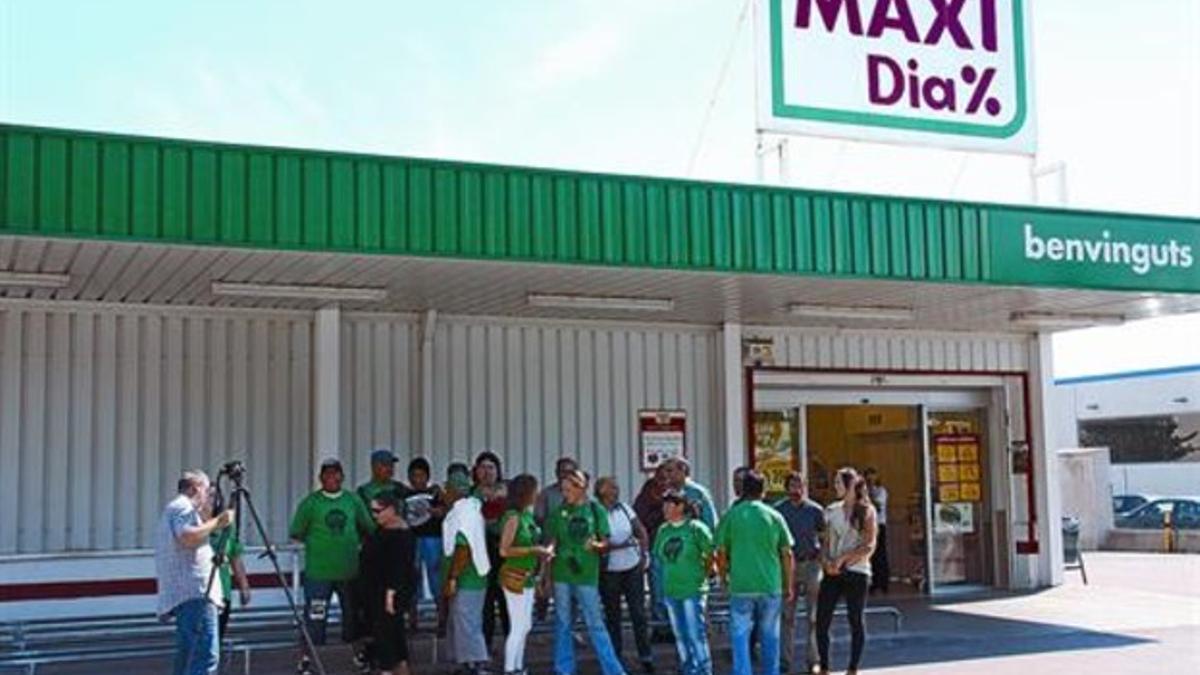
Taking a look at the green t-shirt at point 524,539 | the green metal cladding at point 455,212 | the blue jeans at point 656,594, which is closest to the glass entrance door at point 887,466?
the blue jeans at point 656,594

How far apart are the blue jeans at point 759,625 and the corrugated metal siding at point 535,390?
468 centimetres

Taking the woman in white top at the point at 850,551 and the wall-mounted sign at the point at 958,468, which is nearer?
the woman in white top at the point at 850,551

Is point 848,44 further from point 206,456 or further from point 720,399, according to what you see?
point 206,456

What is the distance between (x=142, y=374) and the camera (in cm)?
1282

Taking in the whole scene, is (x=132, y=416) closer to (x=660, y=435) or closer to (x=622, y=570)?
(x=622, y=570)

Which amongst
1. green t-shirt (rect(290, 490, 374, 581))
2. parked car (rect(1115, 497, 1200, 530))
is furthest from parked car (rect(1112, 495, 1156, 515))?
green t-shirt (rect(290, 490, 374, 581))

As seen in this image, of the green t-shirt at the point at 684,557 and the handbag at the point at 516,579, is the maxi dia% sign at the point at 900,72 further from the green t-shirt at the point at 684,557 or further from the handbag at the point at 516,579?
the handbag at the point at 516,579

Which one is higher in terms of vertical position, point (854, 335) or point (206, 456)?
point (854, 335)

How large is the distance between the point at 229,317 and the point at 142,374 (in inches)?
36.9

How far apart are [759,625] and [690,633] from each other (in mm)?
509

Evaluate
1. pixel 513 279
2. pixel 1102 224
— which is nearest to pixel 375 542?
pixel 513 279

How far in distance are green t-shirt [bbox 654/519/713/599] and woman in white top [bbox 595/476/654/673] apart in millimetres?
826

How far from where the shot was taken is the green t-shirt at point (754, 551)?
994cm

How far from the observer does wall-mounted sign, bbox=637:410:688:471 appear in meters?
15.0
